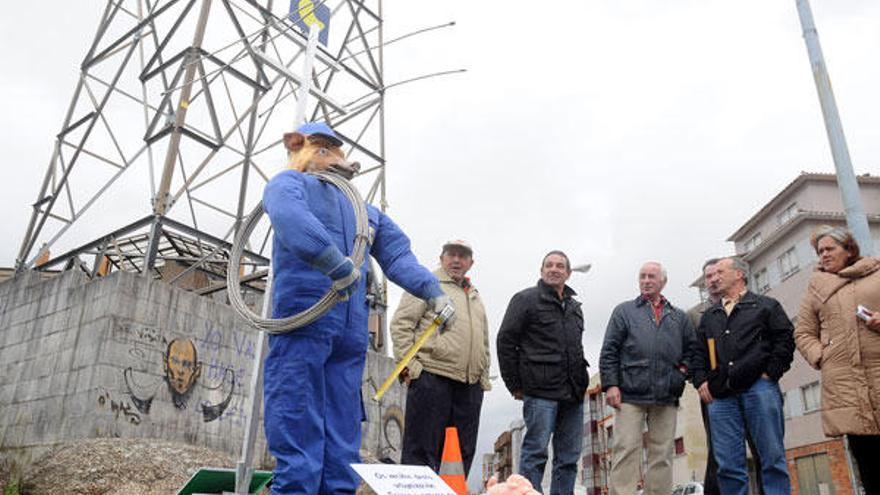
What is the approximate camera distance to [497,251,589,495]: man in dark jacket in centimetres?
457

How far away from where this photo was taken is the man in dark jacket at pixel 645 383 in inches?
184

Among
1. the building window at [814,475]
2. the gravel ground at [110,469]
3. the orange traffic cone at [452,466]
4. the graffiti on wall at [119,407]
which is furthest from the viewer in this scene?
the building window at [814,475]

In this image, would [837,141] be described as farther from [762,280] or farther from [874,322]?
[762,280]

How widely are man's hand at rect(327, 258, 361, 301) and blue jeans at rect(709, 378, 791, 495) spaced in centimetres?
289

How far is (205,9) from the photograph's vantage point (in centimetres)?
920

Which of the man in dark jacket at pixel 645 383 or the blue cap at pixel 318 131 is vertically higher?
the blue cap at pixel 318 131

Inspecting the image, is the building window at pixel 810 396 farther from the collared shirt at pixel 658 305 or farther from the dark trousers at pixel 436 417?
the dark trousers at pixel 436 417

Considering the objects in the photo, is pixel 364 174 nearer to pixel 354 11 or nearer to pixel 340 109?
pixel 354 11

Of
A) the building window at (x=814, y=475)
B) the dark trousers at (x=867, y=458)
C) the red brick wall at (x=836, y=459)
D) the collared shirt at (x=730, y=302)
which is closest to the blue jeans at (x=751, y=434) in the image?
the dark trousers at (x=867, y=458)

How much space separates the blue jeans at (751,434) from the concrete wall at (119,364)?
532cm

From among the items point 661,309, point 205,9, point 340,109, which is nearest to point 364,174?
point 205,9

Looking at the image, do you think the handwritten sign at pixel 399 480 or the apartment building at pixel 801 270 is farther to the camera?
the apartment building at pixel 801 270

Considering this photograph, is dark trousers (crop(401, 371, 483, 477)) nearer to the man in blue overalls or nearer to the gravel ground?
the man in blue overalls

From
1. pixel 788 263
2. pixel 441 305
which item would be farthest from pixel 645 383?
pixel 788 263
